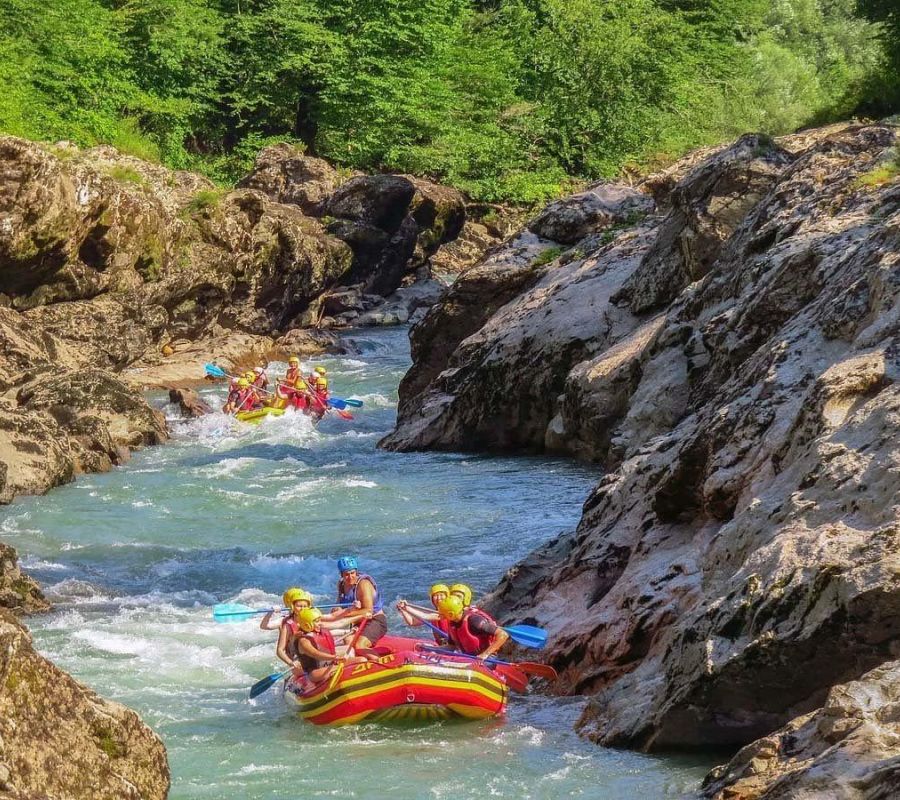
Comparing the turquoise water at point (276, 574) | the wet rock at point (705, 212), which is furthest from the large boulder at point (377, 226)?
the wet rock at point (705, 212)

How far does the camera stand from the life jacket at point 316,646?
29.8 ft

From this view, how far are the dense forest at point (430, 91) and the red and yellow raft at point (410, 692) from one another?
31.2m

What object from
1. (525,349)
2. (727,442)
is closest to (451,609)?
(727,442)

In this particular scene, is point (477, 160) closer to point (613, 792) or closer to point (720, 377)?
point (720, 377)

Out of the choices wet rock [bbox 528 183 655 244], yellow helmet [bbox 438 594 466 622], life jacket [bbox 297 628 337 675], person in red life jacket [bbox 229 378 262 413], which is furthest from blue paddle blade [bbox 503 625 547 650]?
person in red life jacket [bbox 229 378 262 413]

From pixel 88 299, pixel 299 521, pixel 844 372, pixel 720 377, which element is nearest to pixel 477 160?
pixel 88 299

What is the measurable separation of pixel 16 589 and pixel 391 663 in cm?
396

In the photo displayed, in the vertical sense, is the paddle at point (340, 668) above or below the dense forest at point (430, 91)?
below

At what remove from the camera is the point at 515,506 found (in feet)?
47.7

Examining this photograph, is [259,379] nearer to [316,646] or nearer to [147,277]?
[147,277]

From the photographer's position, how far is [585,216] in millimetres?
20797

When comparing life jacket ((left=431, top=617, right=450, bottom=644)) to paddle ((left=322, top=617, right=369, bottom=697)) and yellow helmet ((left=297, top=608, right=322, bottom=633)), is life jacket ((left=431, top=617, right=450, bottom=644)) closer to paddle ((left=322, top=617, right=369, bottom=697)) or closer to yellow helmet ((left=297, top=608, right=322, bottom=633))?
paddle ((left=322, top=617, right=369, bottom=697))

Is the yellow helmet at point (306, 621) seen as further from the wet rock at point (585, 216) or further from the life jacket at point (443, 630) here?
the wet rock at point (585, 216)

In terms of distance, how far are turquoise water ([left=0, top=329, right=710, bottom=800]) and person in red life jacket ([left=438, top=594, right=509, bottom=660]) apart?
0.45m
